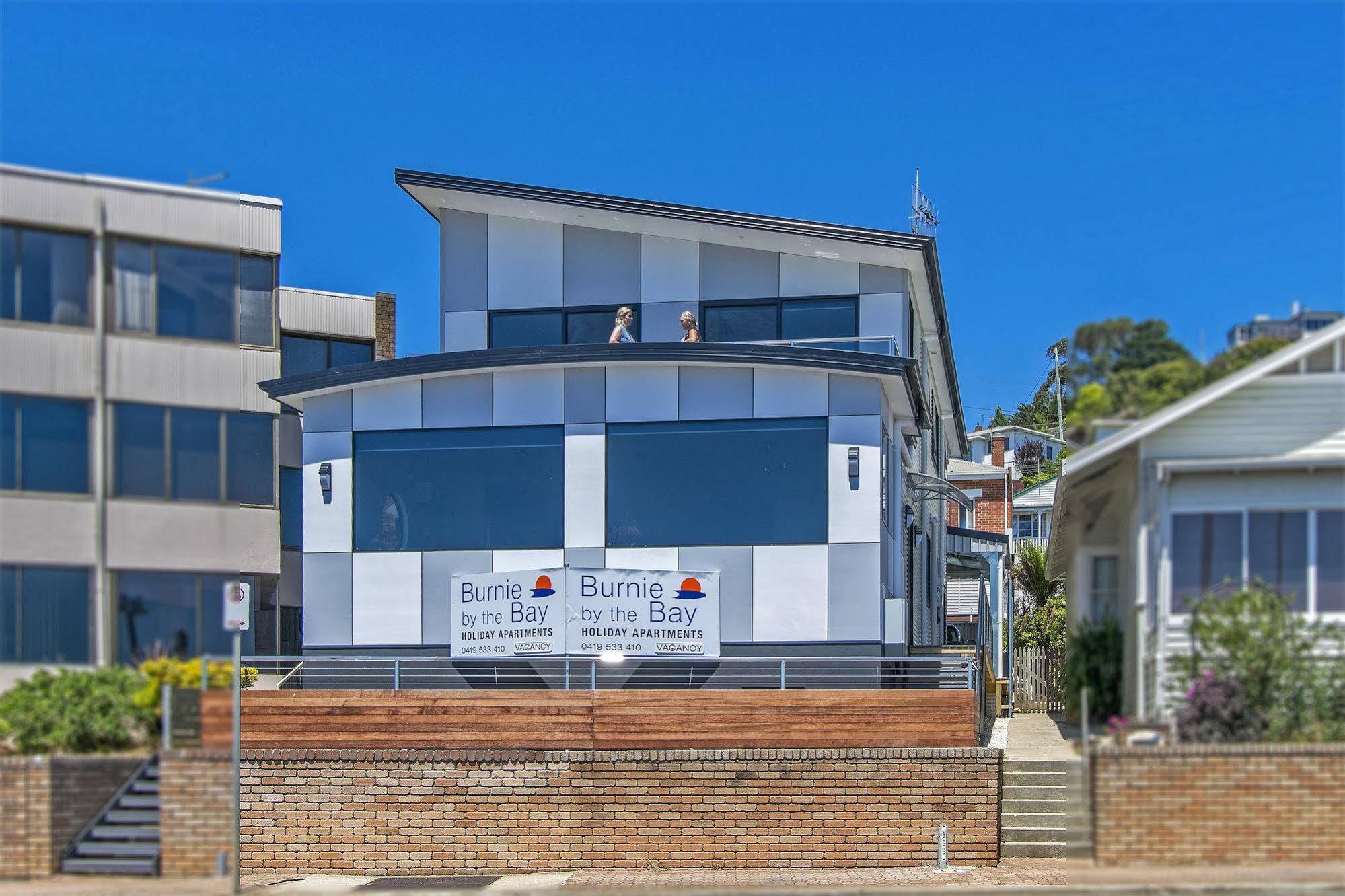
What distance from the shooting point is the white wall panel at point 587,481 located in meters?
19.2

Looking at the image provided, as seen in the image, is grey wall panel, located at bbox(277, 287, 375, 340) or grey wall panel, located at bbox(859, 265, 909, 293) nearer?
grey wall panel, located at bbox(859, 265, 909, 293)

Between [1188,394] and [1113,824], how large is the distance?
7.78 ft

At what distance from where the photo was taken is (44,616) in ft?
29.9

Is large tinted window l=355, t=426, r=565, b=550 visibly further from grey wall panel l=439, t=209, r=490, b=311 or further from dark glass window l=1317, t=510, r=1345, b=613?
dark glass window l=1317, t=510, r=1345, b=613

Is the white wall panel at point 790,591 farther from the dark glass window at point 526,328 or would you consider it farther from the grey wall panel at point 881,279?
the dark glass window at point 526,328

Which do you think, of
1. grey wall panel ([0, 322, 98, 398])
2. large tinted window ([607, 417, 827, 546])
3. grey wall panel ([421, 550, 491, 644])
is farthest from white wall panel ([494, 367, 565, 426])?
grey wall panel ([0, 322, 98, 398])

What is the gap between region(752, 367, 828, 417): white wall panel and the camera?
62.1ft

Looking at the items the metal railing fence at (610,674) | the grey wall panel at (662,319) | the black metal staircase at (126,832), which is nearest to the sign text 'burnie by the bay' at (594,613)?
the metal railing fence at (610,674)

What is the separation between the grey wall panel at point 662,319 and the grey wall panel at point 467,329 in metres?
2.30

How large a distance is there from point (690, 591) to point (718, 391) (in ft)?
7.81

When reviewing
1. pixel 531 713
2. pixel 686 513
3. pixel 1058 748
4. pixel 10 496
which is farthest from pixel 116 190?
pixel 1058 748

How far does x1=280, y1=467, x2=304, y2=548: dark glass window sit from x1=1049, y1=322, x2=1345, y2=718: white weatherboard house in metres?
13.6

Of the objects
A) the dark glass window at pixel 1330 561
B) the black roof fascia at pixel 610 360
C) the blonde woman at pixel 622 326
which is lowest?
the dark glass window at pixel 1330 561

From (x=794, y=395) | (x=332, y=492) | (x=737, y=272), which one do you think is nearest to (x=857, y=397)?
(x=794, y=395)
